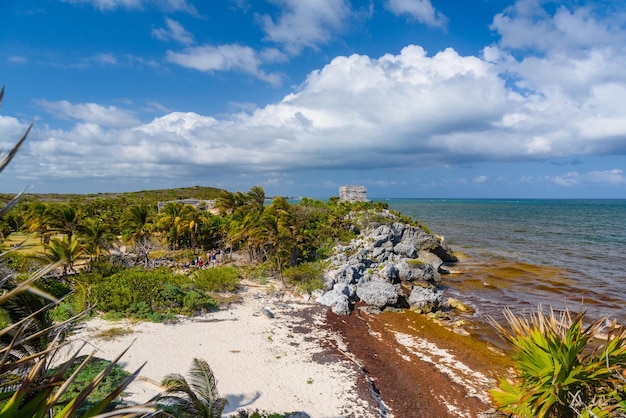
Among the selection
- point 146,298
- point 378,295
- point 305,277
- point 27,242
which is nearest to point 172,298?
point 146,298

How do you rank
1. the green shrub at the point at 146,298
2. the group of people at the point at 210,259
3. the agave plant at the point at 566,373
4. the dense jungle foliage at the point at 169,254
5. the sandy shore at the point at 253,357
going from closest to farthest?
the agave plant at the point at 566,373 < the sandy shore at the point at 253,357 < the green shrub at the point at 146,298 < the dense jungle foliage at the point at 169,254 < the group of people at the point at 210,259

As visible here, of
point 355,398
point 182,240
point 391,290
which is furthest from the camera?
point 182,240

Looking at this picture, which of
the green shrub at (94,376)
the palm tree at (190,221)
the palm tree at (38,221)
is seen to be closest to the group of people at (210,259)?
the palm tree at (190,221)

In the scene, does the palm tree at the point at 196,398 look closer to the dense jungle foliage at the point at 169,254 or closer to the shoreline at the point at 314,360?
the shoreline at the point at 314,360

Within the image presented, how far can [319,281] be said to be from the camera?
2269 centimetres

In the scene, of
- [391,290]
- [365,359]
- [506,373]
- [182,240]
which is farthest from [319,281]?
[182,240]

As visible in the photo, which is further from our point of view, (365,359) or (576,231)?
(576,231)

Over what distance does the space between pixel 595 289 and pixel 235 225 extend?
26.3m

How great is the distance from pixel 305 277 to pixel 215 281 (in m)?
5.61

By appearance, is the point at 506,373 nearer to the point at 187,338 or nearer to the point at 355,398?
the point at 355,398

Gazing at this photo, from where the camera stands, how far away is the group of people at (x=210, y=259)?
27109 millimetres

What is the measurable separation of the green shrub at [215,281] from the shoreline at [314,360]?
2.12m

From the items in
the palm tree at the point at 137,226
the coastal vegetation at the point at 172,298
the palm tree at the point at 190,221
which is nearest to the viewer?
the coastal vegetation at the point at 172,298

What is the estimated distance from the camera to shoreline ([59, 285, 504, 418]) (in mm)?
10914
